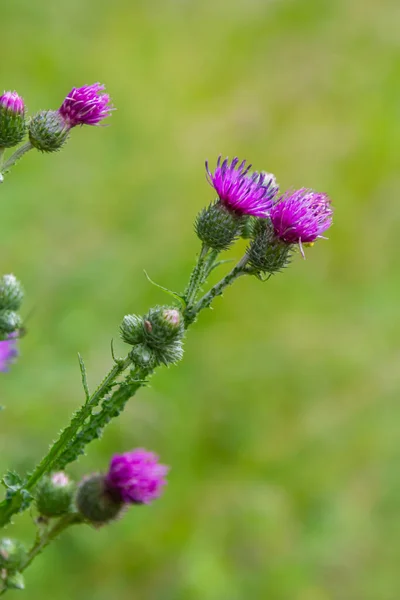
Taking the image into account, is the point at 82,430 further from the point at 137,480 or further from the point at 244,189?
the point at 244,189

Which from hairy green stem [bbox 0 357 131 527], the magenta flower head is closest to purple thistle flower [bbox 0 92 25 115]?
hairy green stem [bbox 0 357 131 527]

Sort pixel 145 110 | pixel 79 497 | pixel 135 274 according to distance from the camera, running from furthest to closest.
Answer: pixel 145 110
pixel 135 274
pixel 79 497

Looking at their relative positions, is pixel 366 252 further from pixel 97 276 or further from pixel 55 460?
pixel 55 460

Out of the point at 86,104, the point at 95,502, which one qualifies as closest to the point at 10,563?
the point at 95,502

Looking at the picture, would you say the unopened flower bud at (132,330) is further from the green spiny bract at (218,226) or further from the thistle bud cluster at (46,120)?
the thistle bud cluster at (46,120)

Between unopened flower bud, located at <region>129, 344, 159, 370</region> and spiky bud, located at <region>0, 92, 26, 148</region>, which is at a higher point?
spiky bud, located at <region>0, 92, 26, 148</region>

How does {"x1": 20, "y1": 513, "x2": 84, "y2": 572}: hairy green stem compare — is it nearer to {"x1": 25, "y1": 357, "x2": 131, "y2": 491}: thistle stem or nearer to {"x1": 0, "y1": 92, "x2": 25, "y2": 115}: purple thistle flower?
{"x1": 25, "y1": 357, "x2": 131, "y2": 491}: thistle stem

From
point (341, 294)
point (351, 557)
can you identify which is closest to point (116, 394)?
point (351, 557)
